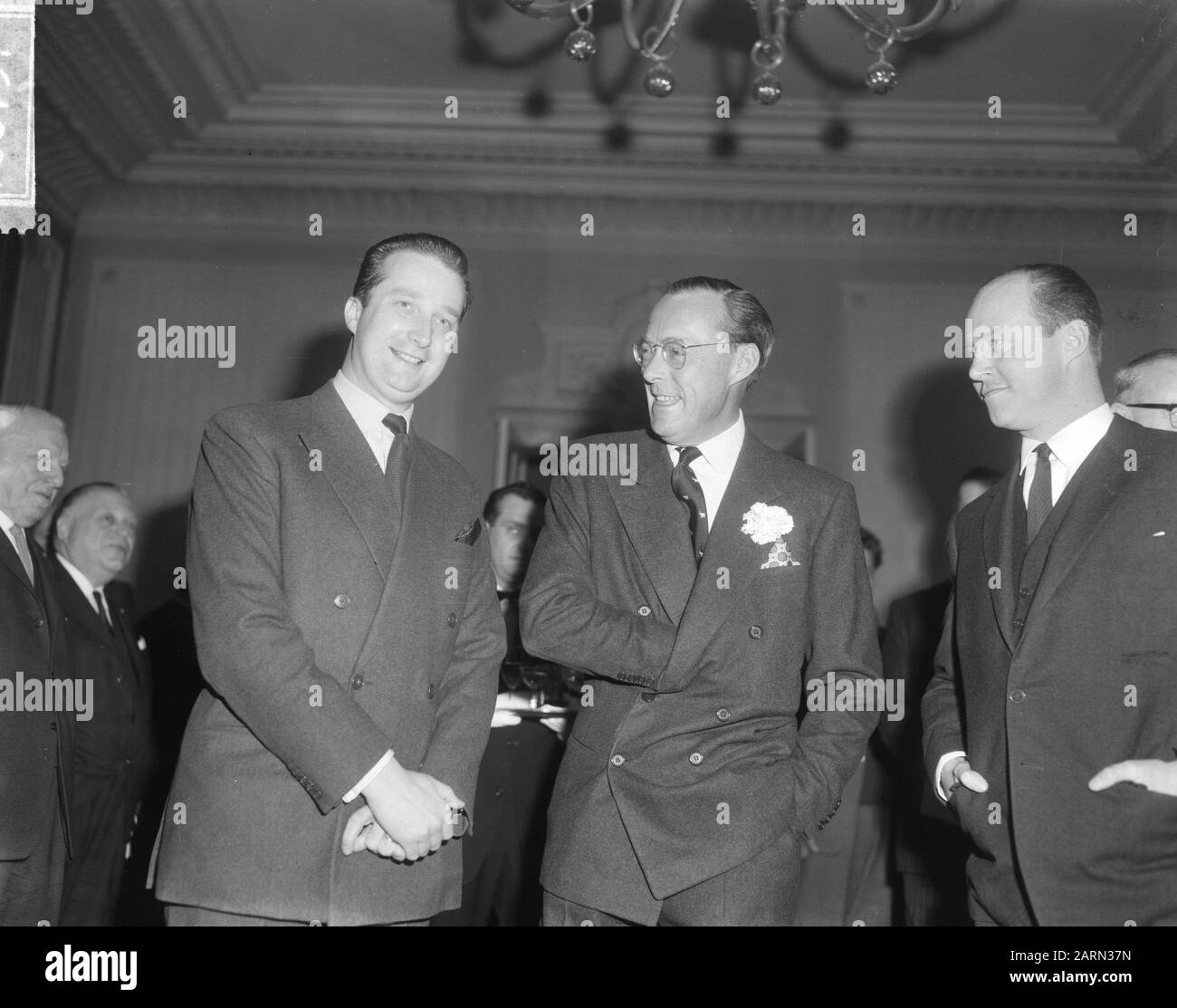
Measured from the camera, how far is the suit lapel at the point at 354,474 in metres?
2.43

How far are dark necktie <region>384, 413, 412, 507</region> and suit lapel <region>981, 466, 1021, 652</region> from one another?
123 centimetres

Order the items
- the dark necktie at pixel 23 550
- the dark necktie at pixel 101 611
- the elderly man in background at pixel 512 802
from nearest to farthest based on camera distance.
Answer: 1. the dark necktie at pixel 23 550
2. the elderly man in background at pixel 512 802
3. the dark necktie at pixel 101 611

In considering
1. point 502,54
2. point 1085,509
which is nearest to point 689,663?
point 1085,509

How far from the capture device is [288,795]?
227 cm

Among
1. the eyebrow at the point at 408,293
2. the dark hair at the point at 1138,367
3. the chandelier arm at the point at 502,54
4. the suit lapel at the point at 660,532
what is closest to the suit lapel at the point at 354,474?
the eyebrow at the point at 408,293

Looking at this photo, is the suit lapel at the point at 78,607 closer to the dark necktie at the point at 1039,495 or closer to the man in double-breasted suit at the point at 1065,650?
the man in double-breasted suit at the point at 1065,650

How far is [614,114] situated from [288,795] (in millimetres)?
5354

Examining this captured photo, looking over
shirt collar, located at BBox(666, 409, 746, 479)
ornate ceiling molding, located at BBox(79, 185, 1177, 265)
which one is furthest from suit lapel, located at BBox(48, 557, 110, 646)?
ornate ceiling molding, located at BBox(79, 185, 1177, 265)

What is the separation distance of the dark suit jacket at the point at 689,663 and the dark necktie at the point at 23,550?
6.33 feet

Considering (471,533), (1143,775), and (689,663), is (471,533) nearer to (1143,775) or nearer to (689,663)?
(689,663)

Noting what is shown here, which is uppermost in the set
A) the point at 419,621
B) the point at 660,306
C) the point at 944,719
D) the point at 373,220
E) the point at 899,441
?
the point at 373,220

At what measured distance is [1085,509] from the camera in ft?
7.86
